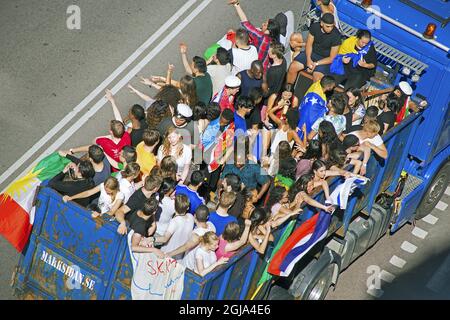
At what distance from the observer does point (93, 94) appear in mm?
17188

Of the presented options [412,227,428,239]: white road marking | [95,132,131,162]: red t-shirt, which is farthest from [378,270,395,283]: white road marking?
[95,132,131,162]: red t-shirt

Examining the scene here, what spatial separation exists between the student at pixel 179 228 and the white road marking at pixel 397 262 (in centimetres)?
488

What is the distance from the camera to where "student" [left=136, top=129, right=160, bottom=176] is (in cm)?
1231

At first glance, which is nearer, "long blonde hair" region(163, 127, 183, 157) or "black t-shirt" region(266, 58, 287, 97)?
"long blonde hair" region(163, 127, 183, 157)

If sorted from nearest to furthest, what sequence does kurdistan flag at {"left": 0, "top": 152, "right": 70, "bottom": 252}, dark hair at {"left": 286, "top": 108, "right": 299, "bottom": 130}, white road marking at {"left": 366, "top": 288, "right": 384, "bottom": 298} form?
kurdistan flag at {"left": 0, "top": 152, "right": 70, "bottom": 252}
dark hair at {"left": 286, "top": 108, "right": 299, "bottom": 130}
white road marking at {"left": 366, "top": 288, "right": 384, "bottom": 298}

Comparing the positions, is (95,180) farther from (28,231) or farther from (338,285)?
(338,285)

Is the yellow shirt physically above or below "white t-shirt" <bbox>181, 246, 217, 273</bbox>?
above

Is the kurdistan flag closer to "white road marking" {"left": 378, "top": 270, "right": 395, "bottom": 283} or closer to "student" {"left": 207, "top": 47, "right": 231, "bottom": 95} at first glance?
"student" {"left": 207, "top": 47, "right": 231, "bottom": 95}

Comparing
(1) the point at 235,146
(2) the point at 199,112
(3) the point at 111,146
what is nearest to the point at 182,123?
(2) the point at 199,112

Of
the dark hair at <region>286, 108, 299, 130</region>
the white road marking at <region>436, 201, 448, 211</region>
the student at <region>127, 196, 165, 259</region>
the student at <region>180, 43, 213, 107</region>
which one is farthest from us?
the white road marking at <region>436, 201, 448, 211</region>

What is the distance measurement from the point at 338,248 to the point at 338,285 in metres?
1.17

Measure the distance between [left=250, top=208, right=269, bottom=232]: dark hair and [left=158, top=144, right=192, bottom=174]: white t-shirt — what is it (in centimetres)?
149

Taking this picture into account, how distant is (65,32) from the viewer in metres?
18.4

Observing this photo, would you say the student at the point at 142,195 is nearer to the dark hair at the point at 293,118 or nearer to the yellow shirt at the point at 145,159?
the yellow shirt at the point at 145,159
